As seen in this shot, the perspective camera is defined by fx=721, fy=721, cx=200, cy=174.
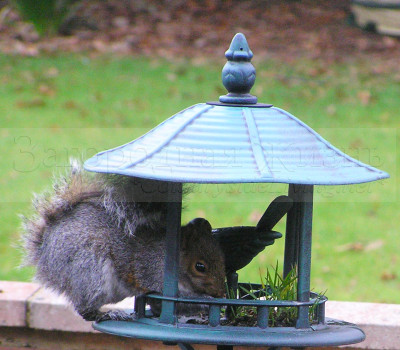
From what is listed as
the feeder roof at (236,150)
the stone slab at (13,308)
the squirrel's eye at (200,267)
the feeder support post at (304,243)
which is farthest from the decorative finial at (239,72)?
the stone slab at (13,308)

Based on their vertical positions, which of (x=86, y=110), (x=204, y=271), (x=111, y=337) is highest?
(x=86, y=110)

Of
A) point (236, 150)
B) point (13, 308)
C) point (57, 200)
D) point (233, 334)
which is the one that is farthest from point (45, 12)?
point (233, 334)

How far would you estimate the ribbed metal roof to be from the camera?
6.32ft

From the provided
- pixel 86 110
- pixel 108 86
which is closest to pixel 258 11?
pixel 108 86

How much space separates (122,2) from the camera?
41.8 feet

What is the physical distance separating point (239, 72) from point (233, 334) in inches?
31.2

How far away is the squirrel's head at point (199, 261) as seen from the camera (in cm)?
231

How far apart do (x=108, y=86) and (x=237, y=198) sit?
3.49 metres

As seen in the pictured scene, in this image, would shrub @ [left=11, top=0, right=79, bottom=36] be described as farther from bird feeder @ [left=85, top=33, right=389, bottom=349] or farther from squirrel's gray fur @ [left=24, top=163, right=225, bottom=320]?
bird feeder @ [left=85, top=33, right=389, bottom=349]

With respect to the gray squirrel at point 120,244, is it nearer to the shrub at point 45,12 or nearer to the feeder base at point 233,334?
the feeder base at point 233,334

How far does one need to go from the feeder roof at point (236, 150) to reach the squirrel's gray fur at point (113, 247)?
21 cm

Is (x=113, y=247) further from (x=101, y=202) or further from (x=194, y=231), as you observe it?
(x=194, y=231)

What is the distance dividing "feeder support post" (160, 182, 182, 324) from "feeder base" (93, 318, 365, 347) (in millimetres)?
47

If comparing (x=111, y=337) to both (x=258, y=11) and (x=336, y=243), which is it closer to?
(x=336, y=243)
